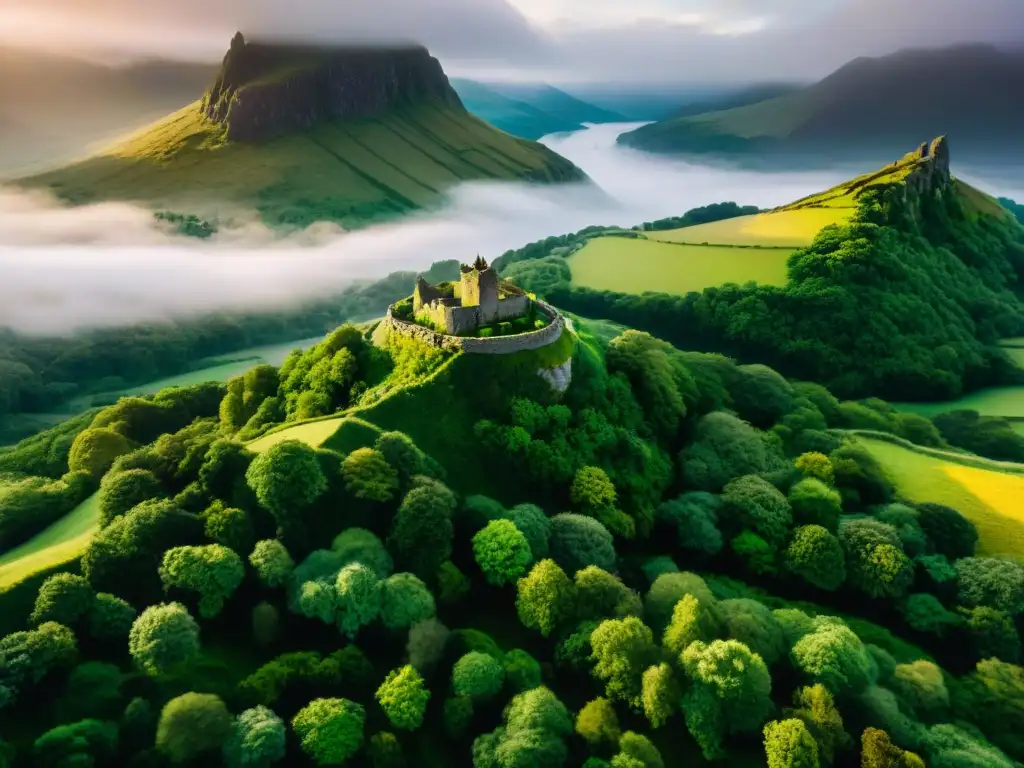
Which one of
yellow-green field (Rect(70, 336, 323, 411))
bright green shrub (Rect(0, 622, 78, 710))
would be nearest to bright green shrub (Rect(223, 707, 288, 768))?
bright green shrub (Rect(0, 622, 78, 710))

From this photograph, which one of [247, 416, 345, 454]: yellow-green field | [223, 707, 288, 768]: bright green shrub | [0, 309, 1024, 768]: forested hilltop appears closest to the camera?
[223, 707, 288, 768]: bright green shrub

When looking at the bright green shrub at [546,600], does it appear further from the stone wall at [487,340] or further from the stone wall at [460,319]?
the stone wall at [460,319]

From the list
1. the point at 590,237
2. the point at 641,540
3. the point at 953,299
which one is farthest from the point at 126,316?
the point at 953,299

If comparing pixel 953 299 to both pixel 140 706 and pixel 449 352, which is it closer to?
pixel 449 352

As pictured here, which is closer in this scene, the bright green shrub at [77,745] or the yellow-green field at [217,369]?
the bright green shrub at [77,745]

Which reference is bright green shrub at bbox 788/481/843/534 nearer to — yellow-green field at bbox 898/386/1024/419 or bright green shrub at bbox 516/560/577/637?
bright green shrub at bbox 516/560/577/637

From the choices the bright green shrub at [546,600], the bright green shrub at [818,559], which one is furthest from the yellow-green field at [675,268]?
the bright green shrub at [546,600]
